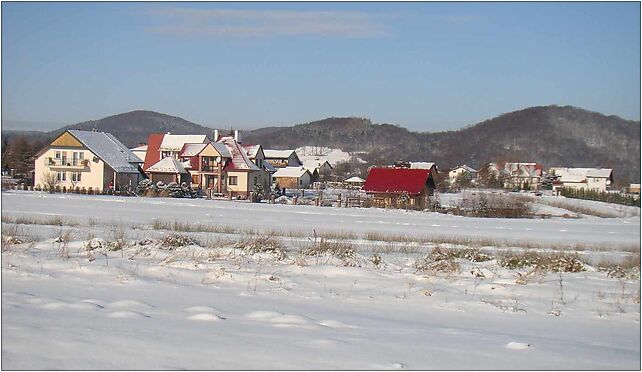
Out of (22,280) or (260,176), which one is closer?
(22,280)

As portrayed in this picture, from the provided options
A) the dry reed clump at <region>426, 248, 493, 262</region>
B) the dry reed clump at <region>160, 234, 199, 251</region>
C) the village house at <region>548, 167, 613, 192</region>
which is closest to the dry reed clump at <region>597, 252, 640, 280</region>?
the dry reed clump at <region>426, 248, 493, 262</region>

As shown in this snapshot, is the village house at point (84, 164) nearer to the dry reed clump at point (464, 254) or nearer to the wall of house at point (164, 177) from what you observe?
the wall of house at point (164, 177)

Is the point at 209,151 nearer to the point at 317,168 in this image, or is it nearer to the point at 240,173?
the point at 240,173

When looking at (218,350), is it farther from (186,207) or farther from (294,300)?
(186,207)

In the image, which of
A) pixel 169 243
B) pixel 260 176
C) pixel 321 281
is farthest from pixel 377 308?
pixel 260 176

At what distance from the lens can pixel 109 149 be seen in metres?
48.4

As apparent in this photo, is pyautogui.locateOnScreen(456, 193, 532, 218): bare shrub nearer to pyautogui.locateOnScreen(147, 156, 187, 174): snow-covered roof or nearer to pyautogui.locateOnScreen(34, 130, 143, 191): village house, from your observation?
pyautogui.locateOnScreen(147, 156, 187, 174): snow-covered roof

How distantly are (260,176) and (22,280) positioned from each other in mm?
45803

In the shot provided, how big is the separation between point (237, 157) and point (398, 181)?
14.6 metres

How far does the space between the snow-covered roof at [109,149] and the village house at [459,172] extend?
3460cm

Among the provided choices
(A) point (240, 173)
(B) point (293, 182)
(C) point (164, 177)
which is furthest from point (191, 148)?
(B) point (293, 182)

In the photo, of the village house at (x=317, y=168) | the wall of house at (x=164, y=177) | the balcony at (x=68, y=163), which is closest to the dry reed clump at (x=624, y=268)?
the wall of house at (x=164, y=177)

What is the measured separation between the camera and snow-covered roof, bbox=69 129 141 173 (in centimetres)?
4725

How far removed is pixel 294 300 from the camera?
8203mm
